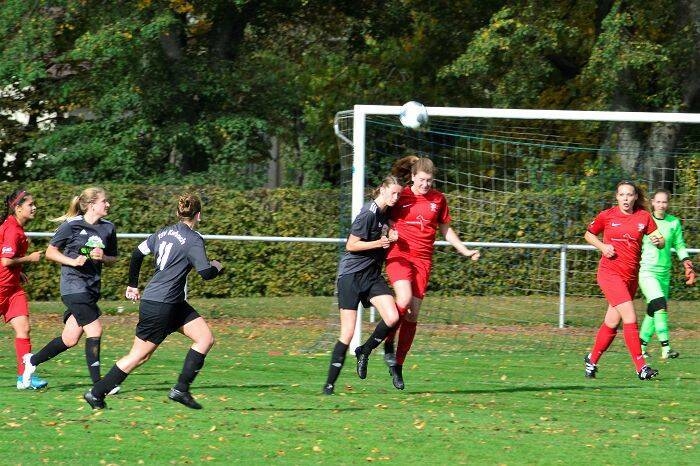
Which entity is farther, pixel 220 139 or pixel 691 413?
pixel 220 139

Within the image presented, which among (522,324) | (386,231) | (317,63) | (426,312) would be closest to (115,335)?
(426,312)

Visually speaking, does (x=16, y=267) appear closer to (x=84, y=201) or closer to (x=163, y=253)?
(x=84, y=201)

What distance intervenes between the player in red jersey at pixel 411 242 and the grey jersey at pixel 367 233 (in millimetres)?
363

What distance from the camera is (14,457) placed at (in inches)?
305

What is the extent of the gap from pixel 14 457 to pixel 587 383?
583 centimetres

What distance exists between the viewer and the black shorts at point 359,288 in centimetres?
1031

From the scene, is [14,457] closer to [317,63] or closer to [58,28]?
[58,28]

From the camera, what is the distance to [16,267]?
36.7 ft

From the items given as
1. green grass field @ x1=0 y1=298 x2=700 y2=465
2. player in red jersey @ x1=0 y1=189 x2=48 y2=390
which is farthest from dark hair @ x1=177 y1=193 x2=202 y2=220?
player in red jersey @ x1=0 y1=189 x2=48 y2=390

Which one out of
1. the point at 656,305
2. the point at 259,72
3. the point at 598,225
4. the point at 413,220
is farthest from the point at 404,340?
the point at 259,72

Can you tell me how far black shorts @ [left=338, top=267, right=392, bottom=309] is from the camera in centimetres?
1031

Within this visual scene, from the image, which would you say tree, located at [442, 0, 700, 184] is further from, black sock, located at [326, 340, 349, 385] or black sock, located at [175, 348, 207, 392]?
black sock, located at [175, 348, 207, 392]

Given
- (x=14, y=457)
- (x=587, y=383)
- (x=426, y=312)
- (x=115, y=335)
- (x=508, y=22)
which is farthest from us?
(x=508, y=22)

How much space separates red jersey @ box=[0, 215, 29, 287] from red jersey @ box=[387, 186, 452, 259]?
3.31 metres
